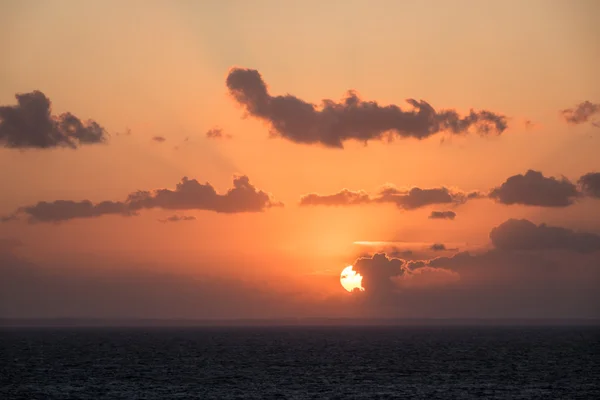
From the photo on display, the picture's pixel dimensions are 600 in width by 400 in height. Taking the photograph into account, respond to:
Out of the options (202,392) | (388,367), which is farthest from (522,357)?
(202,392)

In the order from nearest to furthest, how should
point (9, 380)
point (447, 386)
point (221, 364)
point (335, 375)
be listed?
point (447, 386), point (9, 380), point (335, 375), point (221, 364)

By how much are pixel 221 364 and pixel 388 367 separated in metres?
29.8

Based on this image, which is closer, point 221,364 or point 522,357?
point 221,364

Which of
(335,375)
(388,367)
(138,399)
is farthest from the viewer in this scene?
(388,367)

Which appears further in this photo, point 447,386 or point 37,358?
point 37,358

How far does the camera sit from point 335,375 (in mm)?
113750

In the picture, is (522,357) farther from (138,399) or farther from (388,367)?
(138,399)

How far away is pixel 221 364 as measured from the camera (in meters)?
139

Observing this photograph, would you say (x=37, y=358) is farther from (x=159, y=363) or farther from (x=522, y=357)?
(x=522, y=357)

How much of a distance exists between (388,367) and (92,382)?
48672mm

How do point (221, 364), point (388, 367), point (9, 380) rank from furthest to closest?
point (221, 364) → point (388, 367) → point (9, 380)

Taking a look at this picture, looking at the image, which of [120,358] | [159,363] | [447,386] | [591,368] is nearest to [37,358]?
[120,358]

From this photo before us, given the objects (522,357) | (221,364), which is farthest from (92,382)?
(522,357)

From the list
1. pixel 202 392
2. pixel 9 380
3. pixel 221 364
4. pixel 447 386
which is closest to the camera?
pixel 202 392
